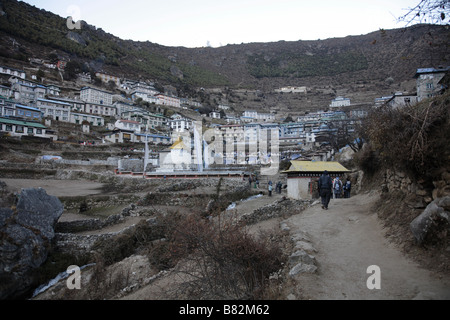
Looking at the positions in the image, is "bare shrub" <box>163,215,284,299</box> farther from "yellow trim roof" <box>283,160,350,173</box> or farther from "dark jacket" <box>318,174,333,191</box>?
"yellow trim roof" <box>283,160,350,173</box>

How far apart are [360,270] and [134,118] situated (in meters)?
74.3

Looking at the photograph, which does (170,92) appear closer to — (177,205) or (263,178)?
(263,178)

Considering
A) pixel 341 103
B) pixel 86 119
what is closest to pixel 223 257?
pixel 86 119

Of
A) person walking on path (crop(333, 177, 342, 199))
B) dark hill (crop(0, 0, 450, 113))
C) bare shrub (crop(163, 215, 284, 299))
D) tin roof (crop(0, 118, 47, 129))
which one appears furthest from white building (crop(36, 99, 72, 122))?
bare shrub (crop(163, 215, 284, 299))

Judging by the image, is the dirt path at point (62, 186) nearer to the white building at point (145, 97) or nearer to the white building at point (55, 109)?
the white building at point (55, 109)

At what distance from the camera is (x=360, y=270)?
15.7ft

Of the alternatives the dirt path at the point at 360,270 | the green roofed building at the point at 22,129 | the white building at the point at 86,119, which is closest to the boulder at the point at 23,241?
the dirt path at the point at 360,270

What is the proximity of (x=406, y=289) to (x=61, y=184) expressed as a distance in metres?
31.3

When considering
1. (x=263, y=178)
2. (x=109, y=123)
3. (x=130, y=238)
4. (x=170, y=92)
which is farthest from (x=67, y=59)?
(x=130, y=238)

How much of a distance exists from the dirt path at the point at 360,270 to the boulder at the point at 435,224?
1.96ft

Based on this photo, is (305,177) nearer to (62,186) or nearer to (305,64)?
(62,186)

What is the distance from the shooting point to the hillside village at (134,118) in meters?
43.5

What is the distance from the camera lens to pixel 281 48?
7525 inches

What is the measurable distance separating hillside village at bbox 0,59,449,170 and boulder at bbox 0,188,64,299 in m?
26.3
